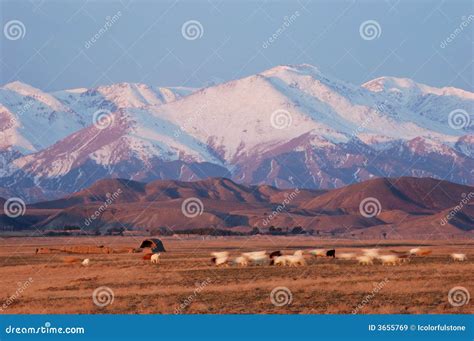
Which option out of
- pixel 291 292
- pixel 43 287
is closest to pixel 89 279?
pixel 43 287

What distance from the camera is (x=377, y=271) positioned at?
51.1 meters

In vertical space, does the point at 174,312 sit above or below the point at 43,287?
below

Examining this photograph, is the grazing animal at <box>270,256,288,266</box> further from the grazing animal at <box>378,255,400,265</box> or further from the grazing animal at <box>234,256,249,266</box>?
the grazing animal at <box>378,255,400,265</box>

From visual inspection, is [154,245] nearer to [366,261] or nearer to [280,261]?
[280,261]

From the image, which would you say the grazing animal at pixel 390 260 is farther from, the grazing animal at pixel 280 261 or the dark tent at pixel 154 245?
the dark tent at pixel 154 245

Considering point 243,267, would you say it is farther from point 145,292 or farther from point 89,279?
point 145,292

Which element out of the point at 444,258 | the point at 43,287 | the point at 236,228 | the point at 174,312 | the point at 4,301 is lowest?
the point at 174,312

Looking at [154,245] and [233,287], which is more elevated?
[154,245]

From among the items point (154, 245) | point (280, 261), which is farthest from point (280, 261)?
point (154, 245)

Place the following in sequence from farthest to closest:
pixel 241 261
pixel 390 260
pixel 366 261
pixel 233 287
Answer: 1. pixel 366 261
2. pixel 241 261
3. pixel 390 260
4. pixel 233 287

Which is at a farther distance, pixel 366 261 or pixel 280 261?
pixel 366 261

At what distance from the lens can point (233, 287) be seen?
43.9 m

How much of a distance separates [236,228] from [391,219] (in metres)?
32.3

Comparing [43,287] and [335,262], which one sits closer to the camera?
[43,287]
